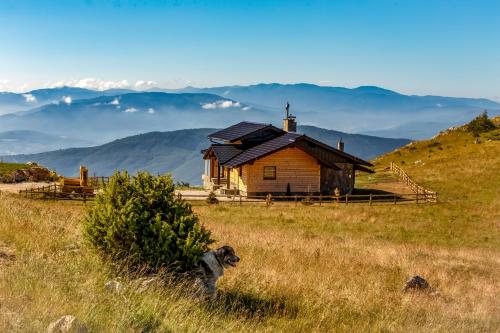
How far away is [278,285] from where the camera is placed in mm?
11812

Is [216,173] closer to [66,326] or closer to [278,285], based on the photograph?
[278,285]

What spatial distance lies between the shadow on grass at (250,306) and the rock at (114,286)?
167 centimetres

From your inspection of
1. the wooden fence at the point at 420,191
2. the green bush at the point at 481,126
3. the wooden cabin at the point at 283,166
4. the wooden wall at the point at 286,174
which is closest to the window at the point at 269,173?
the wooden cabin at the point at 283,166

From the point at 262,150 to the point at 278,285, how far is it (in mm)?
33085

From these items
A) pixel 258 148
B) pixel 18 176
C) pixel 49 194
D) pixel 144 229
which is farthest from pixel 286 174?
pixel 144 229

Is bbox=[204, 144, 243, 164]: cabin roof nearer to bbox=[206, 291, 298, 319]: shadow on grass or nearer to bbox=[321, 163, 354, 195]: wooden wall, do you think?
bbox=[321, 163, 354, 195]: wooden wall

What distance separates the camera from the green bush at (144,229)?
10.0 m

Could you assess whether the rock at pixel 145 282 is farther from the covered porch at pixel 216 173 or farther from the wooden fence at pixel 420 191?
the covered porch at pixel 216 173

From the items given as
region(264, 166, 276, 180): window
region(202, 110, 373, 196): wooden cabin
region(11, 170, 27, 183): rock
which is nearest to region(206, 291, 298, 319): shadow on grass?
region(202, 110, 373, 196): wooden cabin

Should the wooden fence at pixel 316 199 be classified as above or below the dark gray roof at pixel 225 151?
below

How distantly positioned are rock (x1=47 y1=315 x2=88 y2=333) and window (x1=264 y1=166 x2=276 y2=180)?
38895 millimetres

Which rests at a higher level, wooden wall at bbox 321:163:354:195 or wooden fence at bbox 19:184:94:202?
wooden wall at bbox 321:163:354:195

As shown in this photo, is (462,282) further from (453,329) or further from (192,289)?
(192,289)

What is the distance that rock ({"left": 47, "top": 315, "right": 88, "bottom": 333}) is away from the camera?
6.26m
